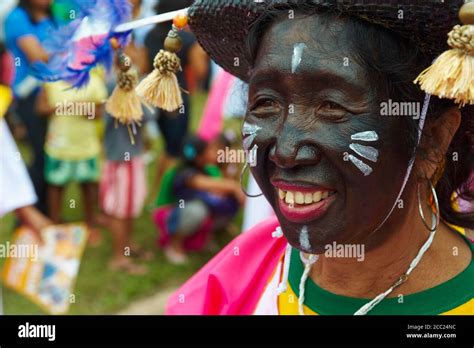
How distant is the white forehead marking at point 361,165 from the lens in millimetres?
1888

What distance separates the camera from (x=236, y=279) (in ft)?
8.07

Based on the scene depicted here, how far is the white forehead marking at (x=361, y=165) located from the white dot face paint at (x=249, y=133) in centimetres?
26

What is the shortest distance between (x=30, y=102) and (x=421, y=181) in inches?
186

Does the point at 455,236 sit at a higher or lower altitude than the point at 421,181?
lower

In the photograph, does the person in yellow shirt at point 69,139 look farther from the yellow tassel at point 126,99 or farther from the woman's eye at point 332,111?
the woman's eye at point 332,111

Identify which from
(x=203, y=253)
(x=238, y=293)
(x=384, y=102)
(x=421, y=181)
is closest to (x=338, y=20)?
(x=384, y=102)

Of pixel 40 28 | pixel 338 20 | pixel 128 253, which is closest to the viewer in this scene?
pixel 338 20

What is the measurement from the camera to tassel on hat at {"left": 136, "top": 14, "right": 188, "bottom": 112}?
2256mm

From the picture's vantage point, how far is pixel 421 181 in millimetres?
2074

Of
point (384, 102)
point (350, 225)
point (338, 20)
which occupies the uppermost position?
point (338, 20)

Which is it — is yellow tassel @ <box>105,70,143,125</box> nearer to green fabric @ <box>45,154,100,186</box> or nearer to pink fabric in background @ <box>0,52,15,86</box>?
green fabric @ <box>45,154,100,186</box>

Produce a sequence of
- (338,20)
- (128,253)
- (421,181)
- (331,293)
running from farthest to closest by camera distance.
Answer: (128,253) < (331,293) < (421,181) < (338,20)
